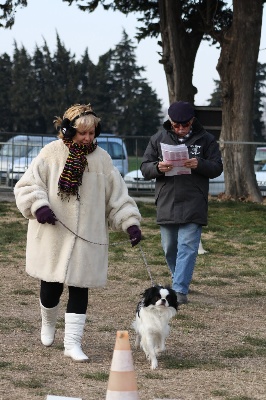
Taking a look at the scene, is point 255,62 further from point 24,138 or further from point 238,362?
point 238,362

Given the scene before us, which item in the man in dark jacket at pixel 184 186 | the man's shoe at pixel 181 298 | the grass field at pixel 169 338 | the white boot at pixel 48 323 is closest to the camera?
the grass field at pixel 169 338

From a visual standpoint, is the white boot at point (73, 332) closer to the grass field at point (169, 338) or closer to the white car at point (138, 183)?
the grass field at point (169, 338)

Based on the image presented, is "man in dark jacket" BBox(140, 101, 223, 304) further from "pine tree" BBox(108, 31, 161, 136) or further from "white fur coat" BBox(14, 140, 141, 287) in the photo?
"pine tree" BBox(108, 31, 161, 136)

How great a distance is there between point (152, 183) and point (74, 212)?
15.6 meters

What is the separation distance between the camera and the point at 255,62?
24094 millimetres

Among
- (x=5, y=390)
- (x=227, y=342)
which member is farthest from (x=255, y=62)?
(x=5, y=390)

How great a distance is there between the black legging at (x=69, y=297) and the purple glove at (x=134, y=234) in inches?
20.4

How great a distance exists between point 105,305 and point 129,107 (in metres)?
84.1

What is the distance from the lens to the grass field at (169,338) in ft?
22.4

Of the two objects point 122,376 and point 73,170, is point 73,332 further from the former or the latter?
point 122,376

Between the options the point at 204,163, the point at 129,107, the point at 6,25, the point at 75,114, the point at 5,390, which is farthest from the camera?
the point at 129,107

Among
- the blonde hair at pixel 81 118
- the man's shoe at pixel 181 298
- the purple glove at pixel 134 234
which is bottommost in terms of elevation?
the man's shoe at pixel 181 298

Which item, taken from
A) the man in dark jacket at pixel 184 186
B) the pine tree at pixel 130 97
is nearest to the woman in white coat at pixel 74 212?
Answer: the man in dark jacket at pixel 184 186

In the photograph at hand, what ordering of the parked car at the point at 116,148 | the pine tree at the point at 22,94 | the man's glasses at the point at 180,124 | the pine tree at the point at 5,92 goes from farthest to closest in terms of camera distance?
1. the pine tree at the point at 5,92
2. the pine tree at the point at 22,94
3. the parked car at the point at 116,148
4. the man's glasses at the point at 180,124
